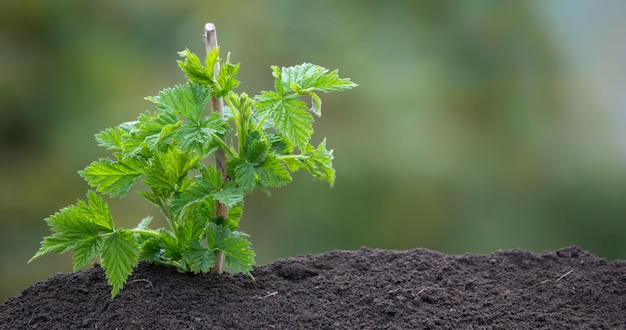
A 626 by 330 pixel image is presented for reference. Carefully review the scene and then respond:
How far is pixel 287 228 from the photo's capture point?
3936mm

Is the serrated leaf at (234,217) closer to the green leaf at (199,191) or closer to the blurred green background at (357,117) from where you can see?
the green leaf at (199,191)

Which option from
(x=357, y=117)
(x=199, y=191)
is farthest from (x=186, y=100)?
(x=357, y=117)

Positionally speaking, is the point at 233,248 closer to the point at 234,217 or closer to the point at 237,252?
the point at 237,252

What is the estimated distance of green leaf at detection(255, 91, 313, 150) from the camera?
5.04 ft

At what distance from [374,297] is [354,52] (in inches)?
95.2

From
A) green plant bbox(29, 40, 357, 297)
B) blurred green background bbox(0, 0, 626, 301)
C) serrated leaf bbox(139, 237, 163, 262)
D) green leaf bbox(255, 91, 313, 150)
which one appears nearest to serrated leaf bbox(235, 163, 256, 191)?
green plant bbox(29, 40, 357, 297)

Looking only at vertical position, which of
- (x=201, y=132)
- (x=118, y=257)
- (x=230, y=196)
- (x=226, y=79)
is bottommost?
(x=118, y=257)

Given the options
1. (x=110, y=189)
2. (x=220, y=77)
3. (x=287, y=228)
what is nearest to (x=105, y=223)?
(x=110, y=189)

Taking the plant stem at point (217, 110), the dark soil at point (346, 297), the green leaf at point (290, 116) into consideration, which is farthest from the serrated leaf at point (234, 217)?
the green leaf at point (290, 116)

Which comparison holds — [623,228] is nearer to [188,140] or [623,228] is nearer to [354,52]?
[354,52]

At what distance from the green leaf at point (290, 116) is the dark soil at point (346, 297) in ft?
1.13

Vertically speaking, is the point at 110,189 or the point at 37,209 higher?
the point at 37,209

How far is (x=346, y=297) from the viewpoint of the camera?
167 cm

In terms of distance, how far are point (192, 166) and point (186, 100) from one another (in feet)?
0.47
